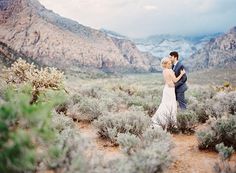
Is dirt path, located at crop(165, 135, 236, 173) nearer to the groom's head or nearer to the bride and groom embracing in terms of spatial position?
the bride and groom embracing

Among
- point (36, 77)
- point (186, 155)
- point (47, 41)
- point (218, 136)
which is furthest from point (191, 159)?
point (47, 41)

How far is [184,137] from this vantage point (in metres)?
8.41

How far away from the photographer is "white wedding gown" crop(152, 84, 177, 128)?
28.9 feet

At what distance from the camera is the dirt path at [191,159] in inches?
237

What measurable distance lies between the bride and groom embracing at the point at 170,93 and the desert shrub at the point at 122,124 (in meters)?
0.67

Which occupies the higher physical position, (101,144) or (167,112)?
(167,112)

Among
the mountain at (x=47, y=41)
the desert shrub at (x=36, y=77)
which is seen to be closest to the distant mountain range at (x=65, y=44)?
the mountain at (x=47, y=41)

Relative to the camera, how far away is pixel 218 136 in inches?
276

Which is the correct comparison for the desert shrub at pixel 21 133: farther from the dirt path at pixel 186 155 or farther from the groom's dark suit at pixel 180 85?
the groom's dark suit at pixel 180 85

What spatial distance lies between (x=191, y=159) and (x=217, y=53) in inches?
4443

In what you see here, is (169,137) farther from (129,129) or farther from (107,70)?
(107,70)

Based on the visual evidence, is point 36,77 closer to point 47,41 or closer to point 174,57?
point 174,57

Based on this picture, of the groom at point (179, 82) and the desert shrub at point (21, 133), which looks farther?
the groom at point (179, 82)

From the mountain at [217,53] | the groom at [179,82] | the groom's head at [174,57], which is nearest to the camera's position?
the groom's head at [174,57]
